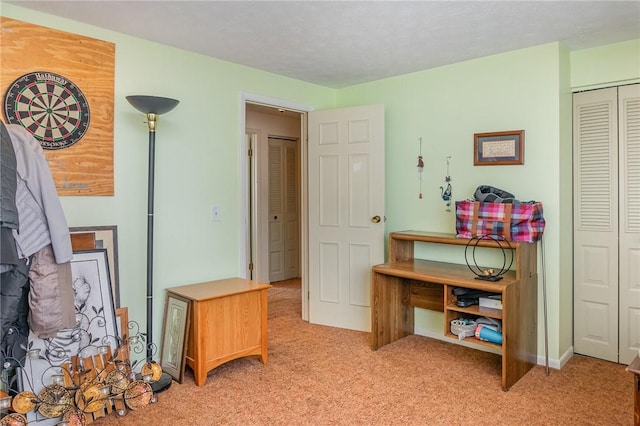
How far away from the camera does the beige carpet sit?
236 centimetres

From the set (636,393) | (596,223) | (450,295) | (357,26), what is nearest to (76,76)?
(357,26)

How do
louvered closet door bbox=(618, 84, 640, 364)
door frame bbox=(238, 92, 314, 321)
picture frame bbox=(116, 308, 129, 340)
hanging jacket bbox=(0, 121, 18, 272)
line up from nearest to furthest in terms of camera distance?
hanging jacket bbox=(0, 121, 18, 272) < picture frame bbox=(116, 308, 129, 340) < louvered closet door bbox=(618, 84, 640, 364) < door frame bbox=(238, 92, 314, 321)

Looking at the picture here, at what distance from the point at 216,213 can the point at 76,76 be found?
1296 mm

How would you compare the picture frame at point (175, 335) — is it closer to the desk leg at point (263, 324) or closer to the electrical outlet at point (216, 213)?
the desk leg at point (263, 324)

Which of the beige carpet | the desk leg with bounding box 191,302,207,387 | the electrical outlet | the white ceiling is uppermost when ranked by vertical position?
the white ceiling

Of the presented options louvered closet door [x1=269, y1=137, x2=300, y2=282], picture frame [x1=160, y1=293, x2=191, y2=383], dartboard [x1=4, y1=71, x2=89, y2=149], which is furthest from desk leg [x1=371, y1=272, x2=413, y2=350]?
louvered closet door [x1=269, y1=137, x2=300, y2=282]

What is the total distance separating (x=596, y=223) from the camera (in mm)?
3191

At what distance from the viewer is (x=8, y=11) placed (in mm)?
2402

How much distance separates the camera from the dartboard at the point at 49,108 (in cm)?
241

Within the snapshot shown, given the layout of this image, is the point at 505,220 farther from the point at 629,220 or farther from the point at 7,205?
the point at 7,205

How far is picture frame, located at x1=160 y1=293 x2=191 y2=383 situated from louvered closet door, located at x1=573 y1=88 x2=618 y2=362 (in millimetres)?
2856

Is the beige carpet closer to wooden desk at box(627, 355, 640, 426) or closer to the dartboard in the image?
wooden desk at box(627, 355, 640, 426)

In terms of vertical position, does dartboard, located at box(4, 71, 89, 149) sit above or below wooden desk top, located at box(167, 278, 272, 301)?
above

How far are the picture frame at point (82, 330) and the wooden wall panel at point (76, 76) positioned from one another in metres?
0.45
